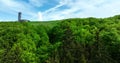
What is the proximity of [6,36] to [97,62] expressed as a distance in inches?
1287

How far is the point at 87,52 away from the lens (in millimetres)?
99500

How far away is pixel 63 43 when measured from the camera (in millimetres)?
106125

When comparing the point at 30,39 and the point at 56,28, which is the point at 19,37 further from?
the point at 56,28

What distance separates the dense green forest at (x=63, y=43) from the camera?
9500cm

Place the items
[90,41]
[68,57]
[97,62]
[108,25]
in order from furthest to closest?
[108,25], [90,41], [68,57], [97,62]

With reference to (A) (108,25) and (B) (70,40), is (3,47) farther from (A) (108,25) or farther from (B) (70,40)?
(A) (108,25)

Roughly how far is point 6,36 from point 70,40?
846 inches

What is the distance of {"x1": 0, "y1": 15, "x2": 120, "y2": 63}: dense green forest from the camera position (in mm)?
95000

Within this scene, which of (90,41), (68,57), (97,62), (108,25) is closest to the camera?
(97,62)

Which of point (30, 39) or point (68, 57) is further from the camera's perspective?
point (30, 39)

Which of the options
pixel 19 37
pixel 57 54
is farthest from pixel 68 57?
pixel 19 37

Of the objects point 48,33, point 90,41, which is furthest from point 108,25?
point 48,33

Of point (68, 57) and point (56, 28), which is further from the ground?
point (56, 28)

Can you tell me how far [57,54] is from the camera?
100438 mm
